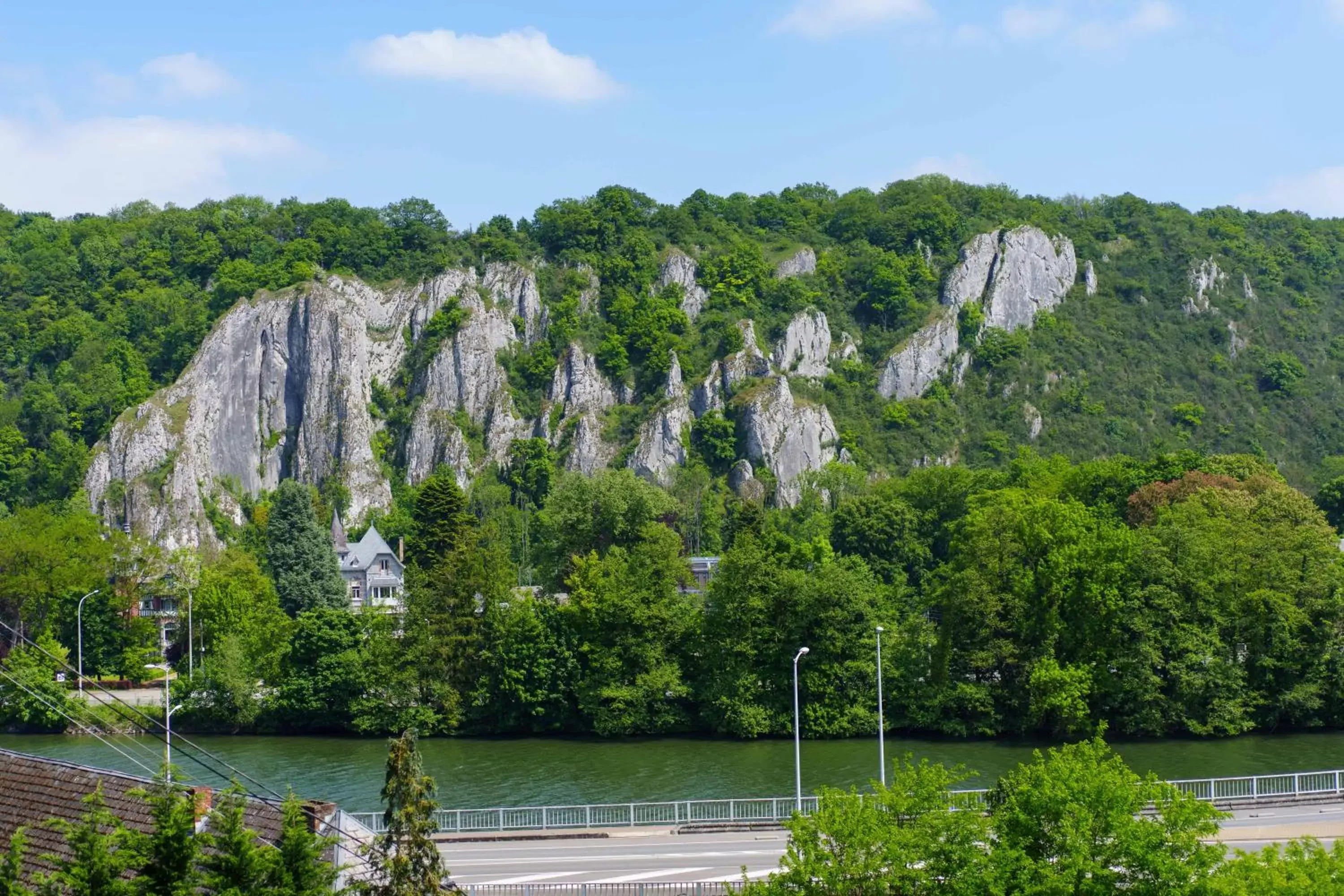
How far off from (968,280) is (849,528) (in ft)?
227

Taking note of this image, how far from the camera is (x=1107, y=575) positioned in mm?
59031

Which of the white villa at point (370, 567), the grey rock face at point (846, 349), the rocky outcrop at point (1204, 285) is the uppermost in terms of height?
the rocky outcrop at point (1204, 285)

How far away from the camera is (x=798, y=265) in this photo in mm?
164125

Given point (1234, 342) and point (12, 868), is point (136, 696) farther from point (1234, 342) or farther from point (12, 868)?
point (1234, 342)

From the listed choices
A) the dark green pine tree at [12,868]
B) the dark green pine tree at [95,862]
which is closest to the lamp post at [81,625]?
the dark green pine tree at [95,862]

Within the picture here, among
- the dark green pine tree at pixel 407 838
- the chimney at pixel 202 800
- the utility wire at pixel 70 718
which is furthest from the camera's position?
the utility wire at pixel 70 718

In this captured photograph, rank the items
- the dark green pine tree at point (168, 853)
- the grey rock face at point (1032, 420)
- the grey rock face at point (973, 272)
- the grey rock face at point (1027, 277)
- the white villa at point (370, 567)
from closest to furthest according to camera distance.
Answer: the dark green pine tree at point (168, 853)
the white villa at point (370, 567)
the grey rock face at point (1032, 420)
the grey rock face at point (1027, 277)
the grey rock face at point (973, 272)

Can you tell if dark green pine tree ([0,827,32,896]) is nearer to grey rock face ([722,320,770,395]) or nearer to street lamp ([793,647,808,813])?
street lamp ([793,647,808,813])

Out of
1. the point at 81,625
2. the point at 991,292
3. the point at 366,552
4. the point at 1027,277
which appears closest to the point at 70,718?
the point at 81,625

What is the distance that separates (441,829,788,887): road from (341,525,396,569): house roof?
74951mm

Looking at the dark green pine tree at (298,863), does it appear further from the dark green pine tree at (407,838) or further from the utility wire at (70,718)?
the utility wire at (70,718)

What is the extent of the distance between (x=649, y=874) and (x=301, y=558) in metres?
64.0

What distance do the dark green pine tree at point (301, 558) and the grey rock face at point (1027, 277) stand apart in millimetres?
80638

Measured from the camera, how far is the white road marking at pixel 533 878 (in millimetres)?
32219
